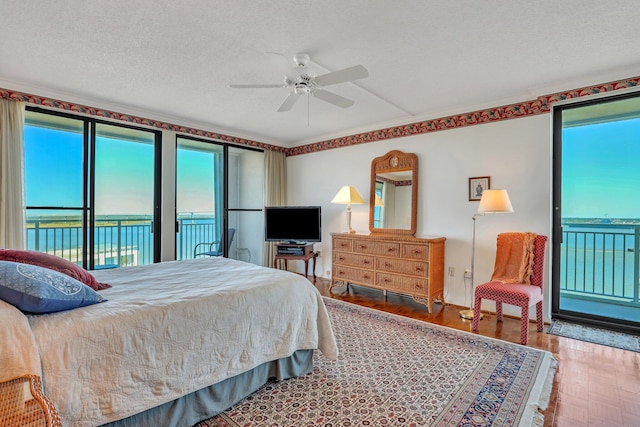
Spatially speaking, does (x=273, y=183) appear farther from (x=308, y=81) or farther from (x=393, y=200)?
(x=308, y=81)

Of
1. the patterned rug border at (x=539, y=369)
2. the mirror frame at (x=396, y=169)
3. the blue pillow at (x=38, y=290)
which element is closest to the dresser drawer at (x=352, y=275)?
the patterned rug border at (x=539, y=369)

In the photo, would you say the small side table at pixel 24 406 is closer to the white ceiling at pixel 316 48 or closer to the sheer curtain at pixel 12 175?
the white ceiling at pixel 316 48

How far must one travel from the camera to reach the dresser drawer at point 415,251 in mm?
3689

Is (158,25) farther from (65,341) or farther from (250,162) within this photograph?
(250,162)

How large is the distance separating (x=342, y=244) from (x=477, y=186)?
6.29 ft

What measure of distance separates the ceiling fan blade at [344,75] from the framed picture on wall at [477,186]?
2260 millimetres

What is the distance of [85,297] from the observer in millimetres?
1540

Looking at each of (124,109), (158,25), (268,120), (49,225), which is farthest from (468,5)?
(49,225)

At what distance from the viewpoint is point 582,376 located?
2.25 m

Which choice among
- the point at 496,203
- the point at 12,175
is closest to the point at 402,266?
the point at 496,203

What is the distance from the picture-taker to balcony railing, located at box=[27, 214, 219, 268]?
141 inches

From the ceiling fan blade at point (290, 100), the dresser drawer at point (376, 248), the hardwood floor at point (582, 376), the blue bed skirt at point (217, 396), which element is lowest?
the hardwood floor at point (582, 376)

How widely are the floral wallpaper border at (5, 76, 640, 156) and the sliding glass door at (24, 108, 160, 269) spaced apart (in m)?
0.15

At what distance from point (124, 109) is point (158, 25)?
2.20m
